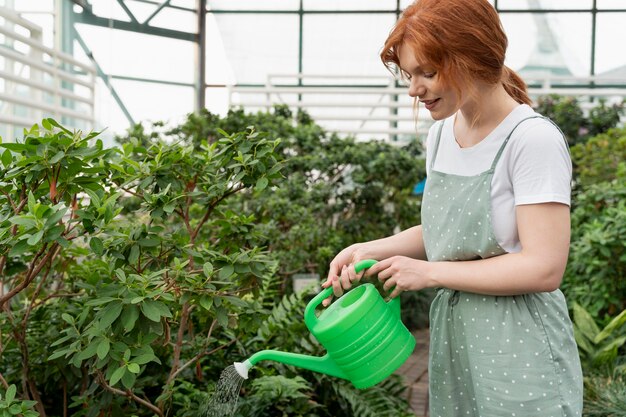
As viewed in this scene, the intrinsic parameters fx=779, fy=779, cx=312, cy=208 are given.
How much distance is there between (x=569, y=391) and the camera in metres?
A: 1.49

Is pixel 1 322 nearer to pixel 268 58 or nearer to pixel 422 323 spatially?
pixel 422 323

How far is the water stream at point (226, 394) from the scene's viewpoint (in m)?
1.83

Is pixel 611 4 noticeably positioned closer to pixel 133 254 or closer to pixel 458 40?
pixel 133 254

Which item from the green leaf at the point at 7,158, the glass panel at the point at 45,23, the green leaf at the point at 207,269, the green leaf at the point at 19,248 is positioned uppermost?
the glass panel at the point at 45,23

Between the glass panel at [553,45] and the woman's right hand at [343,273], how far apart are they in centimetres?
1031

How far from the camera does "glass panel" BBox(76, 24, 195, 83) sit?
7.36 m

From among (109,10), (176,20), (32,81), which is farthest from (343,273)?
(176,20)

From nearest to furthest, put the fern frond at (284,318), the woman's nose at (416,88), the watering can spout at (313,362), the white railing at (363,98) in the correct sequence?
1. the woman's nose at (416,88)
2. the watering can spout at (313,362)
3. the fern frond at (284,318)
4. the white railing at (363,98)

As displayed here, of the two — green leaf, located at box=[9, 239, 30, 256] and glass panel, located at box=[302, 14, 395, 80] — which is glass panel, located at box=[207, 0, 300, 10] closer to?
glass panel, located at box=[302, 14, 395, 80]

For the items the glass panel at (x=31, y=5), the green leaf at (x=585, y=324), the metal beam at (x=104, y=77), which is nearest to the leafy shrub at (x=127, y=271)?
the green leaf at (x=585, y=324)

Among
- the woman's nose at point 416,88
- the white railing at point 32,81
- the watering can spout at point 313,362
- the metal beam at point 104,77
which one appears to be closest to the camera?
the woman's nose at point 416,88

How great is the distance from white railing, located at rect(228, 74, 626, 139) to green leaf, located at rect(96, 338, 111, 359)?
17.6 feet

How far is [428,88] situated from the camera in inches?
58.4

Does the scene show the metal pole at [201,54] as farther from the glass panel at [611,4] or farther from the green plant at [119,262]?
the green plant at [119,262]
